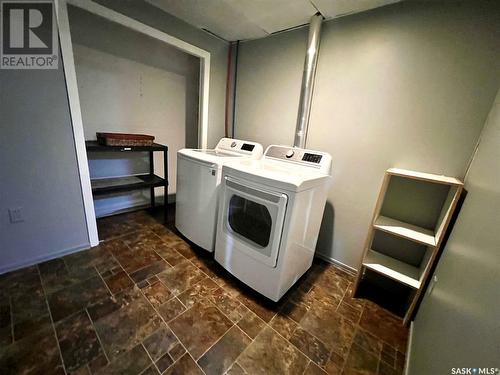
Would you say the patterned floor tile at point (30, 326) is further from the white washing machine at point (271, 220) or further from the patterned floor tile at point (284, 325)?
the patterned floor tile at point (284, 325)

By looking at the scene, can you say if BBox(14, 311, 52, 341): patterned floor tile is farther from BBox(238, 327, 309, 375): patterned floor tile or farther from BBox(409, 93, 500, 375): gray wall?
BBox(409, 93, 500, 375): gray wall

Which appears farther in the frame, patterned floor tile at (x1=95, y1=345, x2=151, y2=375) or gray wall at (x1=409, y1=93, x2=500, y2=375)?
patterned floor tile at (x1=95, y1=345, x2=151, y2=375)

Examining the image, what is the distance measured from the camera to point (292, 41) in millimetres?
2062

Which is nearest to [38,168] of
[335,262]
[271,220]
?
[271,220]

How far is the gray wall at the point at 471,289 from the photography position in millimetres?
586

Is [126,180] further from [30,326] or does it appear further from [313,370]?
[313,370]

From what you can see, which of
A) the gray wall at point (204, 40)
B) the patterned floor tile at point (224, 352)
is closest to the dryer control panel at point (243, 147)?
the gray wall at point (204, 40)

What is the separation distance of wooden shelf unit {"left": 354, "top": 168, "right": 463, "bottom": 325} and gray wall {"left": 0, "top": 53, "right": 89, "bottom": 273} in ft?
8.14

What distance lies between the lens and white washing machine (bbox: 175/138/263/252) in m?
1.72

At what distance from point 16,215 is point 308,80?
8.71 feet

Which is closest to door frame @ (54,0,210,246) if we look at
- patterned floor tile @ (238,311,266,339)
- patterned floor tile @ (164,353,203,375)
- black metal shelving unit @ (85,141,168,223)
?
black metal shelving unit @ (85,141,168,223)

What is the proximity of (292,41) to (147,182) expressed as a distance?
2.25 m

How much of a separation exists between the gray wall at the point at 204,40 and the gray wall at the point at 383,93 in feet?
1.88

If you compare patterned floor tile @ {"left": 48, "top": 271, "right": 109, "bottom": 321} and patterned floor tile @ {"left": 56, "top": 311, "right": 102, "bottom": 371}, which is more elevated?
patterned floor tile @ {"left": 48, "top": 271, "right": 109, "bottom": 321}
